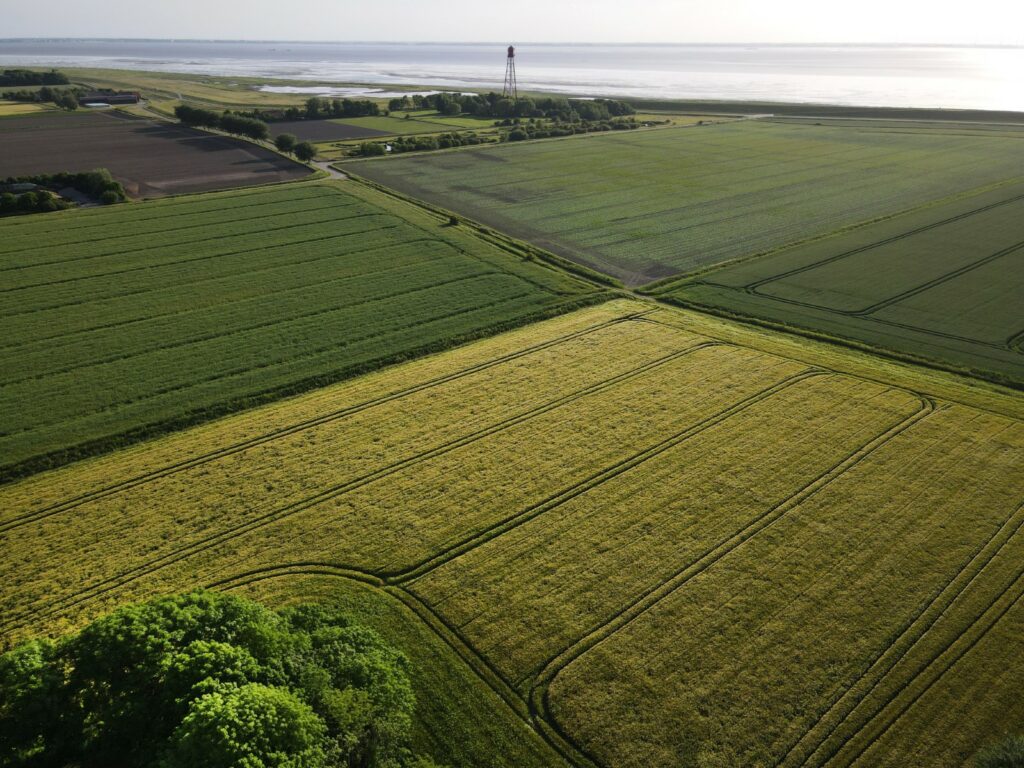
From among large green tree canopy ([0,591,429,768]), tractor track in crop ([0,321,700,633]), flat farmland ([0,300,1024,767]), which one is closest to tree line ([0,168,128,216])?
flat farmland ([0,300,1024,767])

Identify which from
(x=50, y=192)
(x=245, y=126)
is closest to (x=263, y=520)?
(x=50, y=192)

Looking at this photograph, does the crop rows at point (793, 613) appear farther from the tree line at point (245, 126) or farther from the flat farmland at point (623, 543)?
the tree line at point (245, 126)

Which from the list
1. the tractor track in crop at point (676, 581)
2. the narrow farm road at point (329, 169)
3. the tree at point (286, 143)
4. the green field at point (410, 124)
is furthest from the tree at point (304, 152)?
the tractor track in crop at point (676, 581)

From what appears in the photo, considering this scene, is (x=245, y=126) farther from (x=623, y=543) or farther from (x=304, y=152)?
(x=623, y=543)

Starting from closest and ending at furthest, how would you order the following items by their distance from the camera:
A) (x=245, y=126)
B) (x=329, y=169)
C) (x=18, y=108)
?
(x=329, y=169) < (x=245, y=126) < (x=18, y=108)

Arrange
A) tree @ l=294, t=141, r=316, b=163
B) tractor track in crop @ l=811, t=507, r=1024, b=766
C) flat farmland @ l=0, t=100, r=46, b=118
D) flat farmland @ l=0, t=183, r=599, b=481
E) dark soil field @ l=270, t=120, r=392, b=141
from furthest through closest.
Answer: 1. flat farmland @ l=0, t=100, r=46, b=118
2. dark soil field @ l=270, t=120, r=392, b=141
3. tree @ l=294, t=141, r=316, b=163
4. flat farmland @ l=0, t=183, r=599, b=481
5. tractor track in crop @ l=811, t=507, r=1024, b=766

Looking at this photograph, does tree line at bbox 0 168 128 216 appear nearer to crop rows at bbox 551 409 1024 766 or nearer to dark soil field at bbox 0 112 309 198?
dark soil field at bbox 0 112 309 198

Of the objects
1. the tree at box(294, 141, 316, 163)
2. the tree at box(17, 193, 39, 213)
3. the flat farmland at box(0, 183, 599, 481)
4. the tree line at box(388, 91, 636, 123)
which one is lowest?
the flat farmland at box(0, 183, 599, 481)
